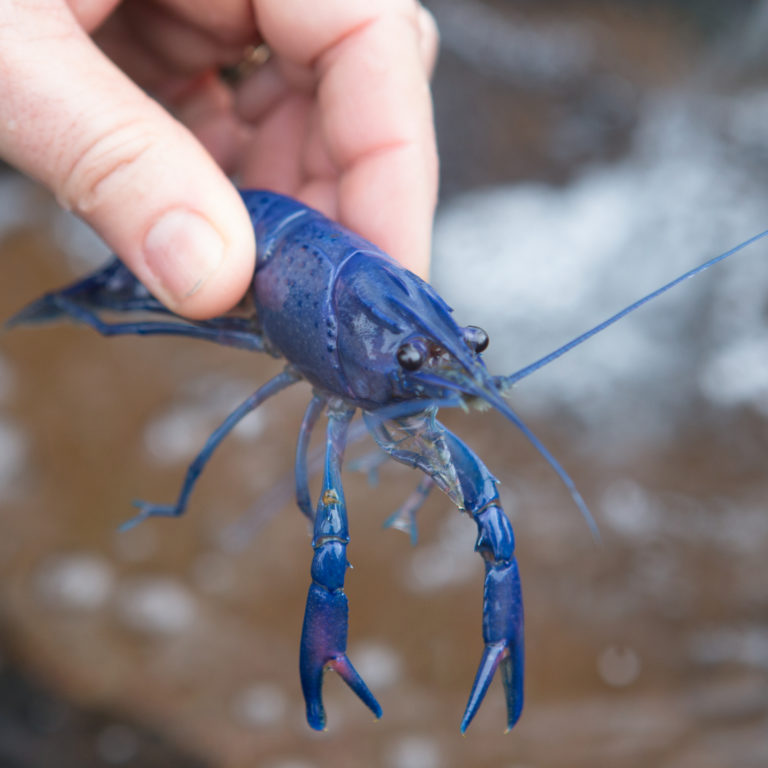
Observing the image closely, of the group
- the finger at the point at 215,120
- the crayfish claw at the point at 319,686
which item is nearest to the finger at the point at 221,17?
the finger at the point at 215,120

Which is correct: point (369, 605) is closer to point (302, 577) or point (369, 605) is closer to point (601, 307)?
point (302, 577)

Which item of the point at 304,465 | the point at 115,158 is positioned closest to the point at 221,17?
the point at 115,158

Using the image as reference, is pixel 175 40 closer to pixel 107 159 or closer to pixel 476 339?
pixel 107 159

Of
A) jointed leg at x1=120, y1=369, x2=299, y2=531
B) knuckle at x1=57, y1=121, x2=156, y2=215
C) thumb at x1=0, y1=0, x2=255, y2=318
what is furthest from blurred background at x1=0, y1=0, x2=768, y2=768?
knuckle at x1=57, y1=121, x2=156, y2=215

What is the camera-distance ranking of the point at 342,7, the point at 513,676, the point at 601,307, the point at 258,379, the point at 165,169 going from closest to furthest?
the point at 513,676 → the point at 165,169 → the point at 342,7 → the point at 258,379 → the point at 601,307

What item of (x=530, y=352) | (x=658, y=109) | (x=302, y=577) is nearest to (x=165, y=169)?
(x=302, y=577)

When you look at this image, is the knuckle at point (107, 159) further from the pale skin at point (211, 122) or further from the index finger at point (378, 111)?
the index finger at point (378, 111)

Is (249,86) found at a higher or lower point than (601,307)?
higher

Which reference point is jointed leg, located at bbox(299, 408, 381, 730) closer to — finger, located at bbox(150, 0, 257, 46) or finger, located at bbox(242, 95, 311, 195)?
finger, located at bbox(242, 95, 311, 195)
